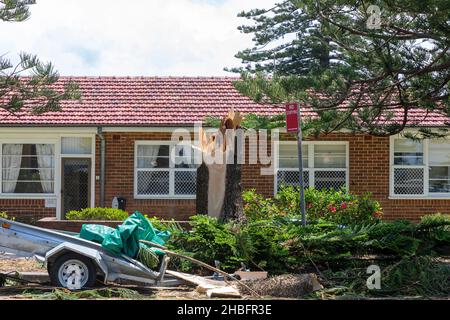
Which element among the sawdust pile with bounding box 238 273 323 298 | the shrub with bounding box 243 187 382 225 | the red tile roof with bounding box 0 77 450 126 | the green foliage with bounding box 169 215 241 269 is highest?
the red tile roof with bounding box 0 77 450 126

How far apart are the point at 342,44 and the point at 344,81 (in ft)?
3.13

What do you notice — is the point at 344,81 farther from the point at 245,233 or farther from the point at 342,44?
the point at 245,233

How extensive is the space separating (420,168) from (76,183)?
9.54m

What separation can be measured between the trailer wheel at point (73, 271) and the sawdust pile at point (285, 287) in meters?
1.99

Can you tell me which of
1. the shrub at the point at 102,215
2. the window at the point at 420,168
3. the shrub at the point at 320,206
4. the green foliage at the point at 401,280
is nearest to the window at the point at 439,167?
the window at the point at 420,168

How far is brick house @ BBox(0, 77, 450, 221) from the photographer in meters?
20.0

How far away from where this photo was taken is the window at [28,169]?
809 inches

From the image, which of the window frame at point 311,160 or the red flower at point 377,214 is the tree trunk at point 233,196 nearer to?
the red flower at point 377,214

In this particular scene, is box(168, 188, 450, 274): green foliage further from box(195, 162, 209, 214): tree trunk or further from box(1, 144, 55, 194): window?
box(1, 144, 55, 194): window

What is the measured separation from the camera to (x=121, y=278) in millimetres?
9898

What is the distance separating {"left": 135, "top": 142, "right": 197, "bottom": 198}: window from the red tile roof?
0.92 m

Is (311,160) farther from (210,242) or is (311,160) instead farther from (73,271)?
(73,271)

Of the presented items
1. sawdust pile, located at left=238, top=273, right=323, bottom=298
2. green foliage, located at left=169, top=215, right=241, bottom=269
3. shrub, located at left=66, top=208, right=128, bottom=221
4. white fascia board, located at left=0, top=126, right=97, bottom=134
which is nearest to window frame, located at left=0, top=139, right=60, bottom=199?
white fascia board, located at left=0, top=126, right=97, bottom=134

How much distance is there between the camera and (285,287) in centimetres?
962
